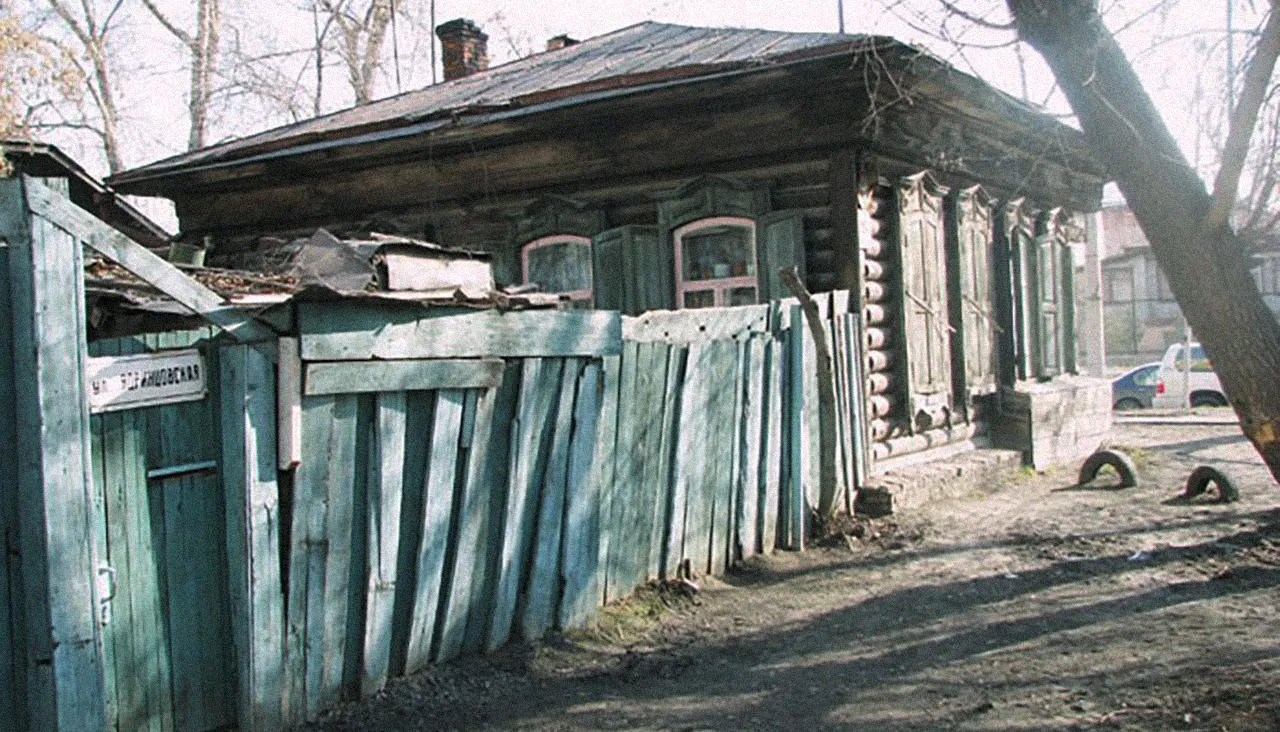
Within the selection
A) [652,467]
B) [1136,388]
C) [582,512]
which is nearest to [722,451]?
[652,467]

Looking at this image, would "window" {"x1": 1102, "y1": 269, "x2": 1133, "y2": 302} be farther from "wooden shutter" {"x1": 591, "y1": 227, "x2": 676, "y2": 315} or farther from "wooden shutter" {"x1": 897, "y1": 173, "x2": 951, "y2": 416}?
"wooden shutter" {"x1": 591, "y1": 227, "x2": 676, "y2": 315}

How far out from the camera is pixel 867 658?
19.5ft

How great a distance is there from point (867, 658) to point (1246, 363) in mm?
2394

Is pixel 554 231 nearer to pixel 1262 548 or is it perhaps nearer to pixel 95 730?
pixel 1262 548

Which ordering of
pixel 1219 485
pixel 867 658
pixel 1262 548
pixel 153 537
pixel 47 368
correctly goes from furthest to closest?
1. pixel 1219 485
2. pixel 1262 548
3. pixel 867 658
4. pixel 153 537
5. pixel 47 368

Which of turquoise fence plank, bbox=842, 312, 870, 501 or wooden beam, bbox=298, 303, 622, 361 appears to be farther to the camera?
turquoise fence plank, bbox=842, 312, 870, 501

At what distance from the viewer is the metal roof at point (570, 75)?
32.1 ft

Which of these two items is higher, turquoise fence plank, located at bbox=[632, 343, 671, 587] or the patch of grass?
turquoise fence plank, located at bbox=[632, 343, 671, 587]

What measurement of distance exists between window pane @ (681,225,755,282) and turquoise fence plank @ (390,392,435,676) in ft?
18.5

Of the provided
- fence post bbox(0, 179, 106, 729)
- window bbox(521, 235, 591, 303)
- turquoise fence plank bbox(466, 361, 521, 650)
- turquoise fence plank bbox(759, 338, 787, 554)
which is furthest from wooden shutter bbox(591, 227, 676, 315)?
fence post bbox(0, 179, 106, 729)

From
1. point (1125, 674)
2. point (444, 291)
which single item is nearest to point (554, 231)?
point (444, 291)

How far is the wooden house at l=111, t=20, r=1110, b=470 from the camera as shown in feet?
32.3

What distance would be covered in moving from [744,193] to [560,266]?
2.31 meters

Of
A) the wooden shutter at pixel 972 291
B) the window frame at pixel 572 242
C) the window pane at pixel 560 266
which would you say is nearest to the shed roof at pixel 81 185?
the window frame at pixel 572 242
